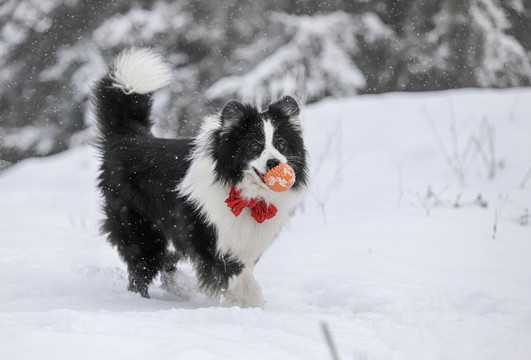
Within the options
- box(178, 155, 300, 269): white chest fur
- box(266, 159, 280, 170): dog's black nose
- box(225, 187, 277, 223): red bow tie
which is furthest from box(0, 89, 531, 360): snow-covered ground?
box(266, 159, 280, 170): dog's black nose

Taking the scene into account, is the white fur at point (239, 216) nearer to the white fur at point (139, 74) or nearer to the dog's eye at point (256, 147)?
the dog's eye at point (256, 147)

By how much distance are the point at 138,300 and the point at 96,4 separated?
384 inches

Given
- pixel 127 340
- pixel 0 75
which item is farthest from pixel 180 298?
pixel 0 75

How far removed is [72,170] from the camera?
9.55 m

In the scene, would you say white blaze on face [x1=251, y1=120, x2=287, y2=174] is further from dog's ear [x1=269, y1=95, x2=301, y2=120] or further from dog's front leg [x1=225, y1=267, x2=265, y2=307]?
dog's front leg [x1=225, y1=267, x2=265, y2=307]

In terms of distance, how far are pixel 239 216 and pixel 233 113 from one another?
2.07ft

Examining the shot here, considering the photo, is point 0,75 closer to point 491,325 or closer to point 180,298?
point 180,298

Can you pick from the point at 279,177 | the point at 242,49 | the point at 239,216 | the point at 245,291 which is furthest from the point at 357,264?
the point at 242,49

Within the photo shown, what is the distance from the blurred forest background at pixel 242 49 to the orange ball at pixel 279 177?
20.6 ft

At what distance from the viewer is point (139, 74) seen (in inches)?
160

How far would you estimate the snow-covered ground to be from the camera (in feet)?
7.47

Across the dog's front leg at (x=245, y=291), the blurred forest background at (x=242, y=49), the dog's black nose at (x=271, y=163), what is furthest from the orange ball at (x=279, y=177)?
the blurred forest background at (x=242, y=49)

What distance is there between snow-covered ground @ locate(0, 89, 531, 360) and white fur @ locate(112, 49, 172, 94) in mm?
988

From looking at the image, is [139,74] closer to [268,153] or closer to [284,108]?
[284,108]
